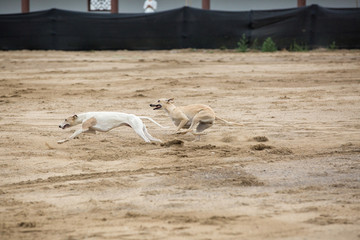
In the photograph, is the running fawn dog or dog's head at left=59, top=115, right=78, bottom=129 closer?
dog's head at left=59, top=115, right=78, bottom=129

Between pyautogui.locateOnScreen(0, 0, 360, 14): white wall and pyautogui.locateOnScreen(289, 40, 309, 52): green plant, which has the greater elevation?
pyautogui.locateOnScreen(0, 0, 360, 14): white wall

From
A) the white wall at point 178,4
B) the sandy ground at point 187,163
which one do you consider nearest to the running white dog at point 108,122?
the sandy ground at point 187,163

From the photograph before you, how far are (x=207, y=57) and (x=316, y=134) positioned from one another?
10.8 metres

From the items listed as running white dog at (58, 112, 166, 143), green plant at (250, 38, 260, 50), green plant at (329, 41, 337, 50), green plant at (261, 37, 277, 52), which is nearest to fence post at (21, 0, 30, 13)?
green plant at (250, 38, 260, 50)

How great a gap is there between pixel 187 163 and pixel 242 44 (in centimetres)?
1505

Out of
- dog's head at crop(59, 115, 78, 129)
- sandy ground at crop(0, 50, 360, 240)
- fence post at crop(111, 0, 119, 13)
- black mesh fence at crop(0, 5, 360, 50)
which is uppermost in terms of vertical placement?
fence post at crop(111, 0, 119, 13)

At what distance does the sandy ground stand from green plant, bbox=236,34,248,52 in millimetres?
5923

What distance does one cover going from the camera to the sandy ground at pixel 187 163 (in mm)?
6062

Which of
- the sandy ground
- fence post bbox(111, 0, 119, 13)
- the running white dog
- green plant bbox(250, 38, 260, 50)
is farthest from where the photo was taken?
fence post bbox(111, 0, 119, 13)

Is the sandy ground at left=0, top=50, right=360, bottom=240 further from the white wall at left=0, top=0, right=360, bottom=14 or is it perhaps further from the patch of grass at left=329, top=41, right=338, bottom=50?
the white wall at left=0, top=0, right=360, bottom=14

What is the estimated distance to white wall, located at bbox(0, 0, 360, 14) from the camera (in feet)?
93.8

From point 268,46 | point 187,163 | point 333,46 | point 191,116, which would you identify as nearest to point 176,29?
point 268,46

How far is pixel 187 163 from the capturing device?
8375mm

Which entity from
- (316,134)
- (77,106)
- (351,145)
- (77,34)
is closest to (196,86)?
(77,106)
